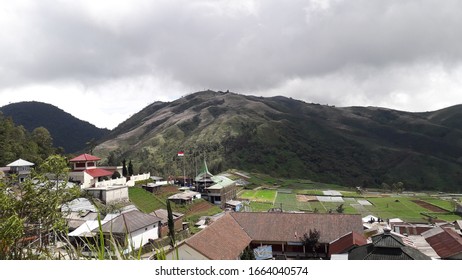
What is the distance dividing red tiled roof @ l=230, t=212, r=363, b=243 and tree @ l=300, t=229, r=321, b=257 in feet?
1.56

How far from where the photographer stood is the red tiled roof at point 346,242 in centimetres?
2747

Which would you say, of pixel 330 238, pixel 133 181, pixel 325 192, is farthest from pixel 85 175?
pixel 325 192

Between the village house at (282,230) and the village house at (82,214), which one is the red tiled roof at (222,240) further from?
the village house at (82,214)

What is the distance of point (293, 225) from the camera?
105 ft

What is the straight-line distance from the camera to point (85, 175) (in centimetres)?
4331

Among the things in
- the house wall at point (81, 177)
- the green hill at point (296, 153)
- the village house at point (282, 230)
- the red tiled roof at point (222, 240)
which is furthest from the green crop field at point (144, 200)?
the green hill at point (296, 153)

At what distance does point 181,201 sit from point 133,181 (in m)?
8.17

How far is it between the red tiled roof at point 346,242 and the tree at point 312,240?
3.89 ft

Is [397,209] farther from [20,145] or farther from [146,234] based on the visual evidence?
[20,145]

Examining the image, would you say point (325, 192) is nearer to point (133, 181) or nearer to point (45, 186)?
point (133, 181)

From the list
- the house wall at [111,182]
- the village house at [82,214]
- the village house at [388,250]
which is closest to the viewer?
the village house at [388,250]

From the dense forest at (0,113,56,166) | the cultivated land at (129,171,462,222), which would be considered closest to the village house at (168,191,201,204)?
the cultivated land at (129,171,462,222)

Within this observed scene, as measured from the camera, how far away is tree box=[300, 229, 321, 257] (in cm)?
2939

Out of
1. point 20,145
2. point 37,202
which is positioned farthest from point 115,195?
point 37,202
